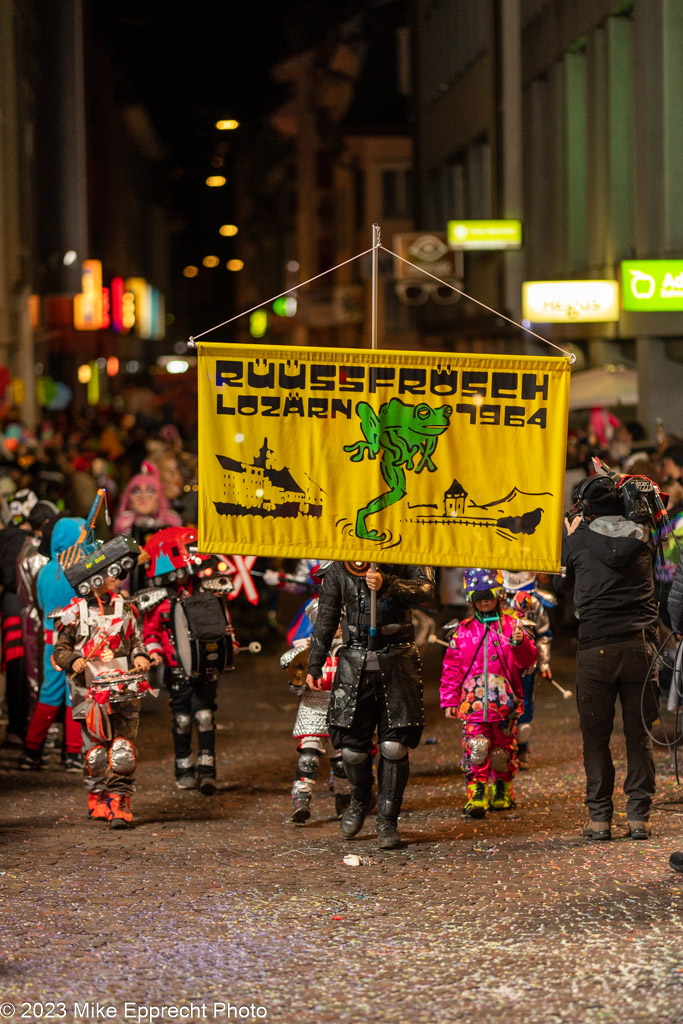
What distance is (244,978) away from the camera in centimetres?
607

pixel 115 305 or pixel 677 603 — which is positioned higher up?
pixel 115 305

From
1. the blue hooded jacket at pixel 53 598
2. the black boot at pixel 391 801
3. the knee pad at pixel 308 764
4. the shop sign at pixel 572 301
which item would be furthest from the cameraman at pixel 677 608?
the shop sign at pixel 572 301

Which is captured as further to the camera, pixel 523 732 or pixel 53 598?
pixel 53 598

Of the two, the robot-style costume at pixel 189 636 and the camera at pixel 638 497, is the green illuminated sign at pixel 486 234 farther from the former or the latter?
the camera at pixel 638 497

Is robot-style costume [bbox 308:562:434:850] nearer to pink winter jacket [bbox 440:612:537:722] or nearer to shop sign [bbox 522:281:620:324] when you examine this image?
pink winter jacket [bbox 440:612:537:722]

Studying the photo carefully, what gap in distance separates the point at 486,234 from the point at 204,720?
2032 centimetres

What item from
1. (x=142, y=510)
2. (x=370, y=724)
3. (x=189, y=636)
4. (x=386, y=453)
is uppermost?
(x=386, y=453)

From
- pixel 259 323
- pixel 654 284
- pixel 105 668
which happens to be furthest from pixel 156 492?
pixel 259 323

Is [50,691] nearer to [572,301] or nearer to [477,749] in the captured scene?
[477,749]

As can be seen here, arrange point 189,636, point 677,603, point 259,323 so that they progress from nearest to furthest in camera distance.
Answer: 1. point 677,603
2. point 189,636
3. point 259,323

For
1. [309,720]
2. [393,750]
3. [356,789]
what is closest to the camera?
[393,750]

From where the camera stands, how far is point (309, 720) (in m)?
9.07

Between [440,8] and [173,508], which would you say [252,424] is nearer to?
[173,508]

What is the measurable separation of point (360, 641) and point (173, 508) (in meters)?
7.16
